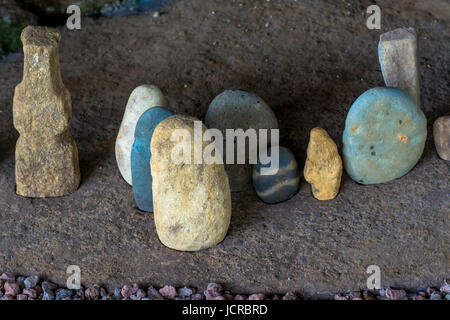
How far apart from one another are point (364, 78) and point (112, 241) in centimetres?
211

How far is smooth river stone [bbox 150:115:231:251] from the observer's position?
3459 mm

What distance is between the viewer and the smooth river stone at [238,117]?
13.2 ft

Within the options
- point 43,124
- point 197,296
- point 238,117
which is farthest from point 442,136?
point 43,124

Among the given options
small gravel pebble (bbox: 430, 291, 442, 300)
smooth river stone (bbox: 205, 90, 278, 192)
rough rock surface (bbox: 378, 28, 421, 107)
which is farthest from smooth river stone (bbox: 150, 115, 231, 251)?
rough rock surface (bbox: 378, 28, 421, 107)

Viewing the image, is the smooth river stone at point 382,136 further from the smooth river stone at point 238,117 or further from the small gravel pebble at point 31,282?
the small gravel pebble at point 31,282

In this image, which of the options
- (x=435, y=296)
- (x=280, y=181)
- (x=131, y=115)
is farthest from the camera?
(x=131, y=115)

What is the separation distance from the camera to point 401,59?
13.4 ft

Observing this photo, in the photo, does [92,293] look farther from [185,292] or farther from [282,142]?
[282,142]

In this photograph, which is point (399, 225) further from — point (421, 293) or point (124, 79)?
point (124, 79)

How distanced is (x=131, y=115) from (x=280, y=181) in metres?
0.92

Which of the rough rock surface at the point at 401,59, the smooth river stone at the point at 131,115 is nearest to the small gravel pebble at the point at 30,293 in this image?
the smooth river stone at the point at 131,115

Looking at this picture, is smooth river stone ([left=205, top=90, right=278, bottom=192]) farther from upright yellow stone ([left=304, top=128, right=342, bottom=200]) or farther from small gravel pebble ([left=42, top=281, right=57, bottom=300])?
small gravel pebble ([left=42, top=281, right=57, bottom=300])

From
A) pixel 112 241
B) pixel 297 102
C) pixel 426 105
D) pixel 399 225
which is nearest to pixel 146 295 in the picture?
pixel 112 241

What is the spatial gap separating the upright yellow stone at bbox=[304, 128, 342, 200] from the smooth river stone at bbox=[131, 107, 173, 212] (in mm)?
788
